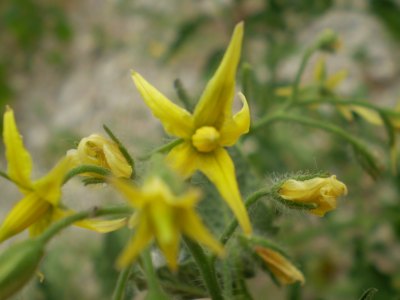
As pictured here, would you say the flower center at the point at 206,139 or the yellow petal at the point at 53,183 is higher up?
the yellow petal at the point at 53,183

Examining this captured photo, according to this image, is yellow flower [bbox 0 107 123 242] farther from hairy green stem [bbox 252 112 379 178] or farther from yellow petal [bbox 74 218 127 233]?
hairy green stem [bbox 252 112 379 178]

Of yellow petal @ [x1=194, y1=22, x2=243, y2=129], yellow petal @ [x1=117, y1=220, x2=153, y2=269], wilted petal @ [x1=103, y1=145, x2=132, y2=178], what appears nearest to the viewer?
yellow petal @ [x1=117, y1=220, x2=153, y2=269]

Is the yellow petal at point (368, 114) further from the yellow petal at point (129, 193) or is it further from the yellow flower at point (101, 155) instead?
the yellow petal at point (129, 193)

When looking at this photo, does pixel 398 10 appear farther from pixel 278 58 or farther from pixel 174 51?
pixel 174 51

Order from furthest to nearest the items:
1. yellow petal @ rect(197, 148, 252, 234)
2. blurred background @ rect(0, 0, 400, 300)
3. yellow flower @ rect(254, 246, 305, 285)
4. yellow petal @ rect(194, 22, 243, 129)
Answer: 1. blurred background @ rect(0, 0, 400, 300)
2. yellow flower @ rect(254, 246, 305, 285)
3. yellow petal @ rect(194, 22, 243, 129)
4. yellow petal @ rect(197, 148, 252, 234)

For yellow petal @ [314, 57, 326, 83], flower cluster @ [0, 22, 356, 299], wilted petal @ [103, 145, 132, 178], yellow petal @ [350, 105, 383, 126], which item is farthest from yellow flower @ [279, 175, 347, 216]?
yellow petal @ [314, 57, 326, 83]

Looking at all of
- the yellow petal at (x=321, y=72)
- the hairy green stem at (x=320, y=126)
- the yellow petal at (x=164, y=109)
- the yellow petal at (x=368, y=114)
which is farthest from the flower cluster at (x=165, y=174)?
the yellow petal at (x=321, y=72)
